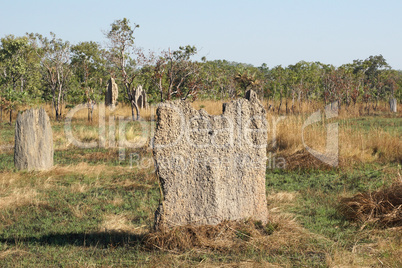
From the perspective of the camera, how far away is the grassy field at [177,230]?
169 inches

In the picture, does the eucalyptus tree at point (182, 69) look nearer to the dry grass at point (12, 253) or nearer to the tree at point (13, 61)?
the tree at point (13, 61)

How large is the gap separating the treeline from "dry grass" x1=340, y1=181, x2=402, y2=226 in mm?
10777

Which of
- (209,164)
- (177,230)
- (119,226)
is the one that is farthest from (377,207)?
(119,226)

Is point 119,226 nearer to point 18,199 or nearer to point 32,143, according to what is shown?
point 18,199

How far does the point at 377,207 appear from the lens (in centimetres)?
555

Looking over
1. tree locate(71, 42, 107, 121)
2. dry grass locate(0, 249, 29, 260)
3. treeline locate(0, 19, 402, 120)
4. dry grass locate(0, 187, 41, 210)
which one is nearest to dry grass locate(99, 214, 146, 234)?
dry grass locate(0, 249, 29, 260)

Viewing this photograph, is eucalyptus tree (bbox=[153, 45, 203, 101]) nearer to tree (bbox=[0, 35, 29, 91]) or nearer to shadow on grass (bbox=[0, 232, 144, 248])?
tree (bbox=[0, 35, 29, 91])

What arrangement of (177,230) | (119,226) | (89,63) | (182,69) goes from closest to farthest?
(177,230)
(119,226)
(182,69)
(89,63)

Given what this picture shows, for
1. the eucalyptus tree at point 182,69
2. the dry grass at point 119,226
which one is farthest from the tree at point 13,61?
the dry grass at point 119,226

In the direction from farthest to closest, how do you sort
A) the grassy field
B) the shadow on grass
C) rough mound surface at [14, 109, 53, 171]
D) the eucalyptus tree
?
the eucalyptus tree, rough mound surface at [14, 109, 53, 171], the shadow on grass, the grassy field

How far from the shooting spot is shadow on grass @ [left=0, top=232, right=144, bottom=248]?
475 cm

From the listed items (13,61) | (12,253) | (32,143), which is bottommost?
(12,253)

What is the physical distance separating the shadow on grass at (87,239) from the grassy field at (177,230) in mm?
11

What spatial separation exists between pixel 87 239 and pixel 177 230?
1022 mm
